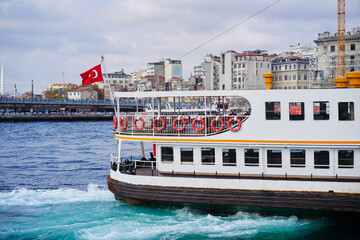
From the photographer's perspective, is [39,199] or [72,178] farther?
[72,178]

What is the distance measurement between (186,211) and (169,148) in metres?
2.76

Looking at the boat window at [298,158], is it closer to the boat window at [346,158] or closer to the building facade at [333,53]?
the boat window at [346,158]

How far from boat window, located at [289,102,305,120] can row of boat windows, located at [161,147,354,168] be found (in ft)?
4.54

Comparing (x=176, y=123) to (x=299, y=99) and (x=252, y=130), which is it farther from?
(x=299, y=99)

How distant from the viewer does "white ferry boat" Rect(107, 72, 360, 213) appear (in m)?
15.4

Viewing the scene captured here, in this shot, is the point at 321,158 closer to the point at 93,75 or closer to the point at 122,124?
the point at 122,124

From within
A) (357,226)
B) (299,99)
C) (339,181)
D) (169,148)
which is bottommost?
(357,226)

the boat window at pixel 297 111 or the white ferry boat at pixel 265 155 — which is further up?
the boat window at pixel 297 111

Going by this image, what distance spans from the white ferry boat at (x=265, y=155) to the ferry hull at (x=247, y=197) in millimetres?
35

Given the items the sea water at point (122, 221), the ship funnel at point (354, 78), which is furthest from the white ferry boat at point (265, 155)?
the sea water at point (122, 221)

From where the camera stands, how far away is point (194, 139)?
16.5 m

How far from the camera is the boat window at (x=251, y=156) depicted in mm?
16398

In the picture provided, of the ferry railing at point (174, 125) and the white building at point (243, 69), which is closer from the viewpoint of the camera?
the ferry railing at point (174, 125)

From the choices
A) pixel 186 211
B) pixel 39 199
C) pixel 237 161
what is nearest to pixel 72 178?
pixel 39 199
